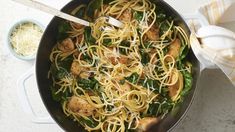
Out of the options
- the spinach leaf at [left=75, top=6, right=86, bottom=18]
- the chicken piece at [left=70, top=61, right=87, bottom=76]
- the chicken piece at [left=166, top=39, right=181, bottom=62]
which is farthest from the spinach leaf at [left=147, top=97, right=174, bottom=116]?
the spinach leaf at [left=75, top=6, right=86, bottom=18]

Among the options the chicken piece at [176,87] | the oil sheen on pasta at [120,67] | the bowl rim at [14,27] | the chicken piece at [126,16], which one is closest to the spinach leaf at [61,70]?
the oil sheen on pasta at [120,67]

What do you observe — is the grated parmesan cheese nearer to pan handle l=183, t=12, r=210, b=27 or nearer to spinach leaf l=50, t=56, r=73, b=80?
spinach leaf l=50, t=56, r=73, b=80

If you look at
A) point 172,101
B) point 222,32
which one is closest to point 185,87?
point 172,101

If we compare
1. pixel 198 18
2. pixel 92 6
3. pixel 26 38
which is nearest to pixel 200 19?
pixel 198 18

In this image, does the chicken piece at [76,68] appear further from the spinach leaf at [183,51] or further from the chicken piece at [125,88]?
the spinach leaf at [183,51]

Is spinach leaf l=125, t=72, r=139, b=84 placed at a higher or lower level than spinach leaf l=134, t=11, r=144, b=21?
lower

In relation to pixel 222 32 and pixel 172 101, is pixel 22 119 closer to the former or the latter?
pixel 172 101

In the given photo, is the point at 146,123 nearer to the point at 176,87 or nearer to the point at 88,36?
the point at 176,87
